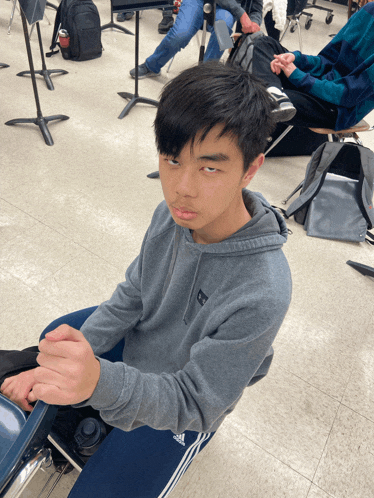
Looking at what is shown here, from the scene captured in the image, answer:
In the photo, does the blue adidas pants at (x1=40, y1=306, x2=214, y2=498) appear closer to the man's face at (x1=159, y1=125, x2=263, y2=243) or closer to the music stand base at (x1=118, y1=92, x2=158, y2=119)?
the man's face at (x1=159, y1=125, x2=263, y2=243)

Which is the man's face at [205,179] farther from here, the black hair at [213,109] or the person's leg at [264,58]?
the person's leg at [264,58]

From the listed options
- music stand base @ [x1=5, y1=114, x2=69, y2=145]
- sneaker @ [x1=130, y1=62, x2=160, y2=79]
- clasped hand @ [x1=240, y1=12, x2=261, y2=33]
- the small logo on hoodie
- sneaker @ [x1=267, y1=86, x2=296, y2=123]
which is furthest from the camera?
sneaker @ [x1=130, y1=62, x2=160, y2=79]

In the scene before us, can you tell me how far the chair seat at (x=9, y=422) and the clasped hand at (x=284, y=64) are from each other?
99.1 inches

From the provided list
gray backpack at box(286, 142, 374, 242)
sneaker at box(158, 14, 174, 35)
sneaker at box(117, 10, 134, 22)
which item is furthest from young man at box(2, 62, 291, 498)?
sneaker at box(117, 10, 134, 22)

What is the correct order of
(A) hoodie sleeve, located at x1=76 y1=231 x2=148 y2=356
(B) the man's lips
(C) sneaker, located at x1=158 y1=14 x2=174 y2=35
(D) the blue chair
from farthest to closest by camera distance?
(C) sneaker, located at x1=158 y1=14 x2=174 y2=35, (A) hoodie sleeve, located at x1=76 y1=231 x2=148 y2=356, (B) the man's lips, (D) the blue chair

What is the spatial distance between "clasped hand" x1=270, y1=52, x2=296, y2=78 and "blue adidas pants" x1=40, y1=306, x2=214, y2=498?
92.2 inches

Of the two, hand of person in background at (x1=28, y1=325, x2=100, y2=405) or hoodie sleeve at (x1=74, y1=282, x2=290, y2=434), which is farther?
hoodie sleeve at (x1=74, y1=282, x2=290, y2=434)

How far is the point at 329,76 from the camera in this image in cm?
265

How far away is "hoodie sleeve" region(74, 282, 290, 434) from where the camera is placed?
75 cm

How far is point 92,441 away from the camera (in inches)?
38.7

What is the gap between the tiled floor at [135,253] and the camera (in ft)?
4.72

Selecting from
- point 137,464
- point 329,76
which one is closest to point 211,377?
point 137,464

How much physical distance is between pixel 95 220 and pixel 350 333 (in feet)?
4.89

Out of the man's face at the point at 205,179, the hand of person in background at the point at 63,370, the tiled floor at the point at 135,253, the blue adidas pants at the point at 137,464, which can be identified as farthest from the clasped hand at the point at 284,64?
the hand of person in background at the point at 63,370
